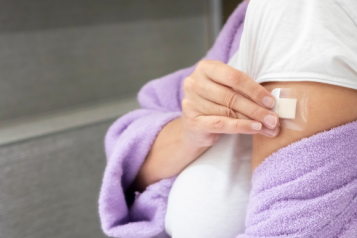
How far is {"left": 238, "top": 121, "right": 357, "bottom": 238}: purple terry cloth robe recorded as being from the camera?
28 cm

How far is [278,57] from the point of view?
29cm

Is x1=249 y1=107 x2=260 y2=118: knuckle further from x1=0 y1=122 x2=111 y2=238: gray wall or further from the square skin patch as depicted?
x1=0 y1=122 x2=111 y2=238: gray wall

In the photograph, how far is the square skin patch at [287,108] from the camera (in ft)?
0.92

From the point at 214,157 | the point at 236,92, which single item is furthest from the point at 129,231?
the point at 236,92

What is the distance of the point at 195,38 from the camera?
852 millimetres

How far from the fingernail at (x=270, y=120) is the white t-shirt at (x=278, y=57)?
4 cm

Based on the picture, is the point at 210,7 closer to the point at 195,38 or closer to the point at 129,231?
the point at 195,38

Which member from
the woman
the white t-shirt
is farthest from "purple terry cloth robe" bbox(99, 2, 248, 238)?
the white t-shirt

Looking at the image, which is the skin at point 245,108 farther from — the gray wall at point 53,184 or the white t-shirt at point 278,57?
the gray wall at point 53,184

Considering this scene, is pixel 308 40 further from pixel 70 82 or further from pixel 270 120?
pixel 70 82

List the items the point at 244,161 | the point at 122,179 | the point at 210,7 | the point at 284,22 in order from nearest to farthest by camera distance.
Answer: the point at 284,22 < the point at 244,161 < the point at 122,179 < the point at 210,7

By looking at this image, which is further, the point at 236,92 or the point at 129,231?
the point at 129,231

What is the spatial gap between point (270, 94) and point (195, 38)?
2.00ft

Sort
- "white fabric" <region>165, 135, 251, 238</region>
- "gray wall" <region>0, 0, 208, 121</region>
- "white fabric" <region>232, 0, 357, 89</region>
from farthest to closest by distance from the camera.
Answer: "gray wall" <region>0, 0, 208, 121</region> → "white fabric" <region>165, 135, 251, 238</region> → "white fabric" <region>232, 0, 357, 89</region>
